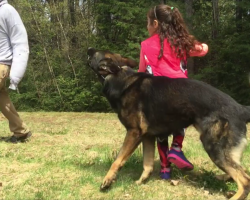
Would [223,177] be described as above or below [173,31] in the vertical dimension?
below

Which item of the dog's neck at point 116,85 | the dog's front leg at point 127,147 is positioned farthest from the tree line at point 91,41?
the dog's front leg at point 127,147

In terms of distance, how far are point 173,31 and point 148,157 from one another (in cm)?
169

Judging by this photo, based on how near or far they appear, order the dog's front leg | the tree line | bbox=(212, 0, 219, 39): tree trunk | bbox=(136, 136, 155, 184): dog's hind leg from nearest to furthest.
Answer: the dog's front leg, bbox=(136, 136, 155, 184): dog's hind leg, the tree line, bbox=(212, 0, 219, 39): tree trunk

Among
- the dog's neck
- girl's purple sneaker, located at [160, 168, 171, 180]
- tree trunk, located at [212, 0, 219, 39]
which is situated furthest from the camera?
tree trunk, located at [212, 0, 219, 39]

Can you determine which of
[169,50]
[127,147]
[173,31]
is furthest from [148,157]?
[173,31]

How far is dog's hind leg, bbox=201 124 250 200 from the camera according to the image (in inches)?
130

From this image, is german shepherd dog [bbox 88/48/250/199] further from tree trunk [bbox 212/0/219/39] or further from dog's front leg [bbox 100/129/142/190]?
tree trunk [bbox 212/0/219/39]

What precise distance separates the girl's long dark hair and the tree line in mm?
13215

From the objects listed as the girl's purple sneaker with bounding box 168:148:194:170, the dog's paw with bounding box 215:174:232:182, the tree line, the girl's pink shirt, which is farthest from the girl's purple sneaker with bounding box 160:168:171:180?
the tree line

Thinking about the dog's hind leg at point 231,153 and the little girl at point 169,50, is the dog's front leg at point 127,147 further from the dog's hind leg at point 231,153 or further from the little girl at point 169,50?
the dog's hind leg at point 231,153

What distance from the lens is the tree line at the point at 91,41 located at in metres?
17.7

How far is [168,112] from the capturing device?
12.0ft

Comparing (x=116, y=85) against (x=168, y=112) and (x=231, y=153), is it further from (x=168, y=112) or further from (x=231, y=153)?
(x=231, y=153)

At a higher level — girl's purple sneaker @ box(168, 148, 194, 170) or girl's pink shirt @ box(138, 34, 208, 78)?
girl's pink shirt @ box(138, 34, 208, 78)
